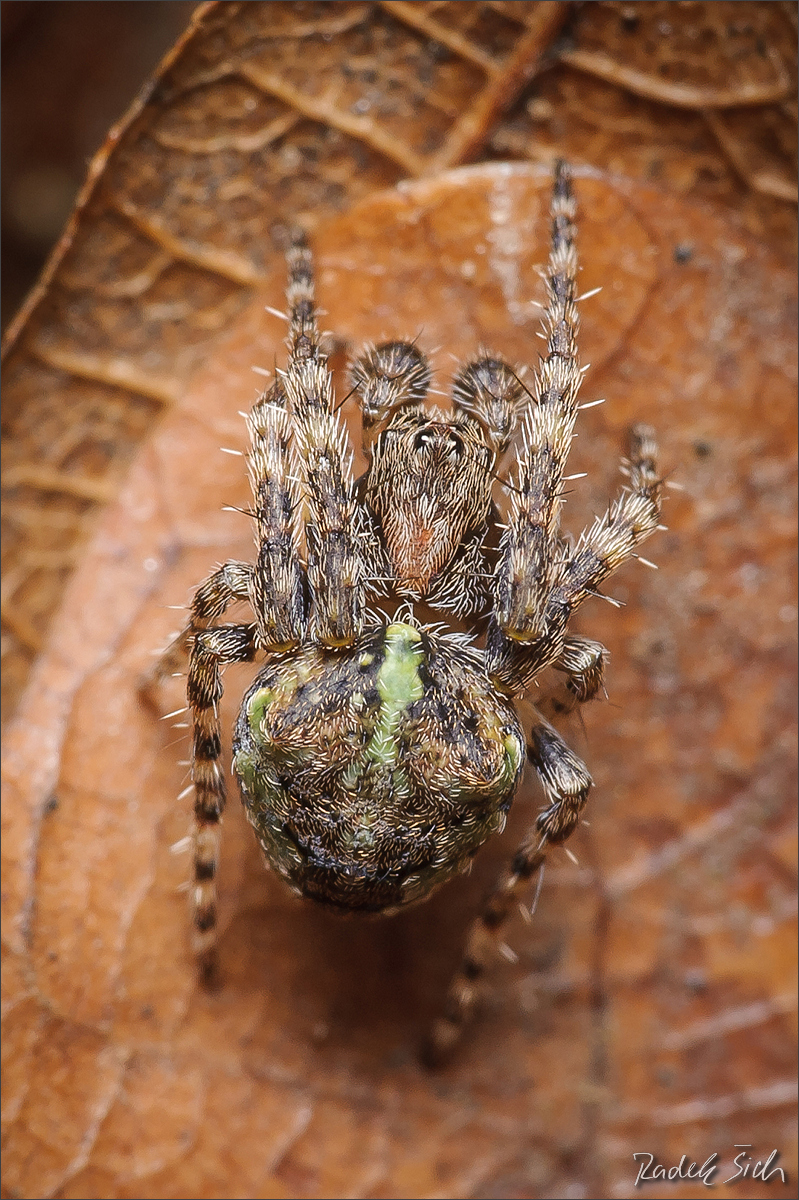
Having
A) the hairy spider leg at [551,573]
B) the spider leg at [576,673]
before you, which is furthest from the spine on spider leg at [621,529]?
the spider leg at [576,673]

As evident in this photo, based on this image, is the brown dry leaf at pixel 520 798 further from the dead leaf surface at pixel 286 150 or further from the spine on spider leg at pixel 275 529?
the spine on spider leg at pixel 275 529

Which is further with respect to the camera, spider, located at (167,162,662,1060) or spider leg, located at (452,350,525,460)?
spider leg, located at (452,350,525,460)

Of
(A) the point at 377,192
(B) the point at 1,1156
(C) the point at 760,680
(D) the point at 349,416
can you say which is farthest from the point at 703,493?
(B) the point at 1,1156

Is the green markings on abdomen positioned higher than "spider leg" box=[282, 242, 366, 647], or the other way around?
"spider leg" box=[282, 242, 366, 647]

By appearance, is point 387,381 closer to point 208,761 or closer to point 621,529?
point 621,529

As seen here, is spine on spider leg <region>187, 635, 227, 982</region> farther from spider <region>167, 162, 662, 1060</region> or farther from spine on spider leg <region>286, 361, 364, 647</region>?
spine on spider leg <region>286, 361, 364, 647</region>
